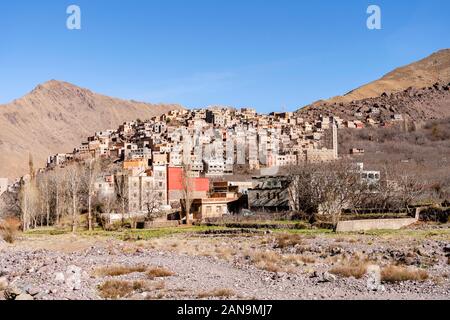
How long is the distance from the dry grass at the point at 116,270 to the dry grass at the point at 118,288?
95.9 inches

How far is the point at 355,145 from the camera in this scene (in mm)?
181750

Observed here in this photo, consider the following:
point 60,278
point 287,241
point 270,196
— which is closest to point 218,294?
point 60,278

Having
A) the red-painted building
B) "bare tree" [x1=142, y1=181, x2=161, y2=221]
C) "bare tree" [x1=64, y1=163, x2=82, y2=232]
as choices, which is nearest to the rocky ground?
"bare tree" [x1=64, y1=163, x2=82, y2=232]

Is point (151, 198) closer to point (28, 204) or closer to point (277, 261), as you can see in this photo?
point (28, 204)

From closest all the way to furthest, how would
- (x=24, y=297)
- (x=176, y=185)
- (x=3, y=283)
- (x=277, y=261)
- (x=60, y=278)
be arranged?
1. (x=24, y=297)
2. (x=60, y=278)
3. (x=3, y=283)
4. (x=277, y=261)
5. (x=176, y=185)

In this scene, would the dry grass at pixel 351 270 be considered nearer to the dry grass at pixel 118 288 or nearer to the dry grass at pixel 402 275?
the dry grass at pixel 402 275

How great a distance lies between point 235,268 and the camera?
72.7ft

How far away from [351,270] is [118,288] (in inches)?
306

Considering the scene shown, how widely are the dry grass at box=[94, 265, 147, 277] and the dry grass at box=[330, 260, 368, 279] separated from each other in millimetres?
7280

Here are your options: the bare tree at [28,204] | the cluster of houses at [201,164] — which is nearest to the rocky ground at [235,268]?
the cluster of houses at [201,164]

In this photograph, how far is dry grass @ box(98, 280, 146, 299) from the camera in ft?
51.7

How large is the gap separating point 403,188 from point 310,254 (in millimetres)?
32036
